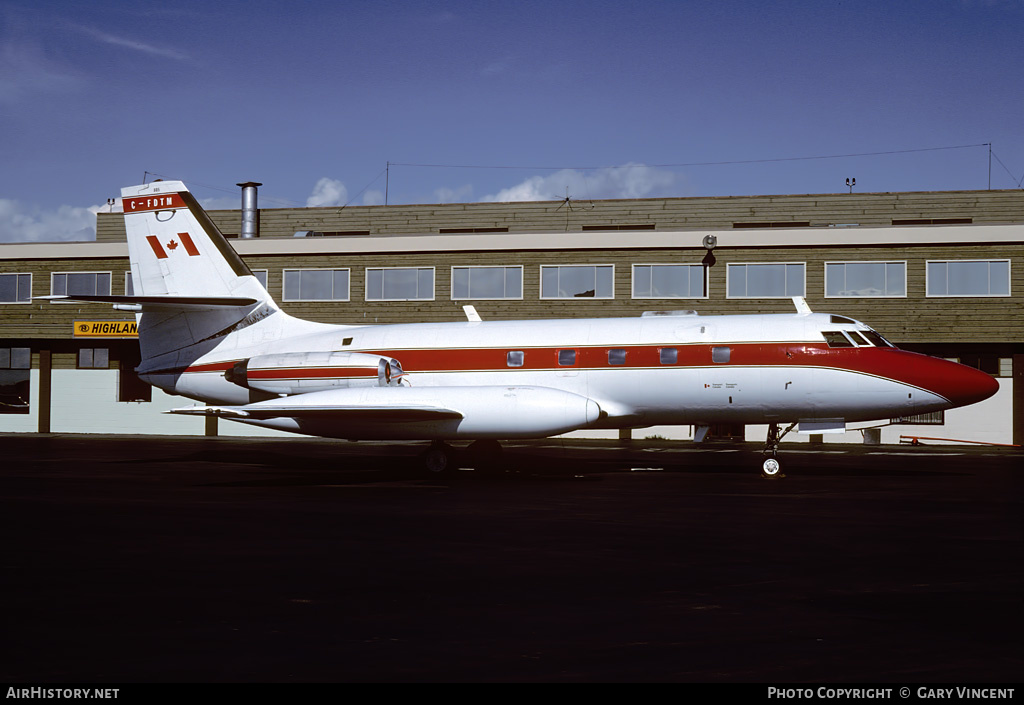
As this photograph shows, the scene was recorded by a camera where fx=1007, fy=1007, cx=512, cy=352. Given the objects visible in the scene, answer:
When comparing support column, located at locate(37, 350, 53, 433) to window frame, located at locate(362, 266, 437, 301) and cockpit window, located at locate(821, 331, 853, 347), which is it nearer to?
window frame, located at locate(362, 266, 437, 301)

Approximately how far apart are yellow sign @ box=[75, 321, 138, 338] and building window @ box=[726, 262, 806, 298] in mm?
25797

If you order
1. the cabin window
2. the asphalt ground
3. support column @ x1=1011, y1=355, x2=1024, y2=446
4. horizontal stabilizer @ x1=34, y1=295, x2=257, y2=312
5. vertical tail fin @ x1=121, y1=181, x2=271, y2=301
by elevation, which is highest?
vertical tail fin @ x1=121, y1=181, x2=271, y2=301

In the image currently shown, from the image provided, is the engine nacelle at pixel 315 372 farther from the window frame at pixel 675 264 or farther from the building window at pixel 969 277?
the building window at pixel 969 277

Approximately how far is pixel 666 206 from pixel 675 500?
3824 cm

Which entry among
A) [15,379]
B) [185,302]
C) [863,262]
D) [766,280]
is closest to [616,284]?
[766,280]

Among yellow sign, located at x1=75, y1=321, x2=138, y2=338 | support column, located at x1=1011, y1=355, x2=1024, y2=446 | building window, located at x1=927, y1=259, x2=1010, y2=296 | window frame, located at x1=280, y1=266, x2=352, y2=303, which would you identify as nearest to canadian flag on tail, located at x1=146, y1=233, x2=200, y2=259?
window frame, located at x1=280, y1=266, x2=352, y2=303

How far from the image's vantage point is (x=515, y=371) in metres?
23.2

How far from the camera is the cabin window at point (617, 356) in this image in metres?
22.5

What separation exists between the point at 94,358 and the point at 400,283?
1512cm

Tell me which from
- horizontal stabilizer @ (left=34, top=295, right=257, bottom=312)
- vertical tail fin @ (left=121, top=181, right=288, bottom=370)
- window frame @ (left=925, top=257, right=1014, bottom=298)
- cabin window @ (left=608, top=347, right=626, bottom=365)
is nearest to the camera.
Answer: cabin window @ (left=608, top=347, right=626, bottom=365)

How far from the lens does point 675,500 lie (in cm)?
1738

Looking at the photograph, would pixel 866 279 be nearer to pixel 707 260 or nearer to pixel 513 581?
pixel 707 260

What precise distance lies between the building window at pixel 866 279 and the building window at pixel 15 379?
36.0 m

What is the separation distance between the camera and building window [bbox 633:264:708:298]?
4078cm
